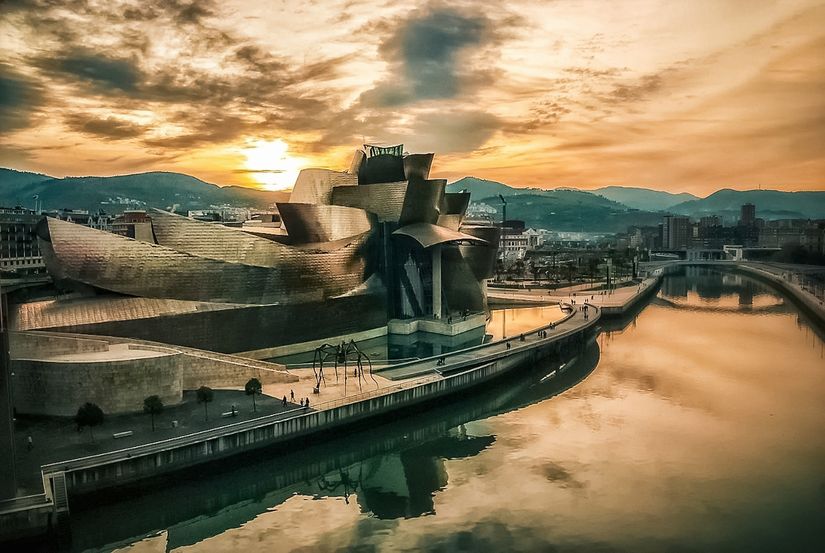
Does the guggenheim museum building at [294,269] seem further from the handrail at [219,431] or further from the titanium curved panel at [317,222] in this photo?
the handrail at [219,431]

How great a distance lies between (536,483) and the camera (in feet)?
66.1

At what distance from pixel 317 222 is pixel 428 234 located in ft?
26.5

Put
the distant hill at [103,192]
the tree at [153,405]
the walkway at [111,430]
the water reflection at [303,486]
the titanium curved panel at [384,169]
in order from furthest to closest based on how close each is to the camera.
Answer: the distant hill at [103,192] → the titanium curved panel at [384,169] → the tree at [153,405] → the walkway at [111,430] → the water reflection at [303,486]

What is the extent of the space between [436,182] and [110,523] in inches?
1230

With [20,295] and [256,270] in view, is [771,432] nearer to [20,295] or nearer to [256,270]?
[256,270]

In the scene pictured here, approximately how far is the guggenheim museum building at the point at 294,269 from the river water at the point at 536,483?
10.4 meters

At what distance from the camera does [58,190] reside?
13925 cm

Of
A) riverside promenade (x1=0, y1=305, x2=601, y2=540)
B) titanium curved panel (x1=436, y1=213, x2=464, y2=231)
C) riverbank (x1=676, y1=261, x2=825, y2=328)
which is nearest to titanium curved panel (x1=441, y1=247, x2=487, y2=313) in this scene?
titanium curved panel (x1=436, y1=213, x2=464, y2=231)

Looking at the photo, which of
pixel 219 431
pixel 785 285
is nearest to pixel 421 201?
pixel 219 431

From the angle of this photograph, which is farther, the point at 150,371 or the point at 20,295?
the point at 20,295

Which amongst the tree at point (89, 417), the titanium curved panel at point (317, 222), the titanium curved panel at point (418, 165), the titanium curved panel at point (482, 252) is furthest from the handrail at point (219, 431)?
the titanium curved panel at point (418, 165)

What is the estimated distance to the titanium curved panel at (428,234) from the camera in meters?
41.0

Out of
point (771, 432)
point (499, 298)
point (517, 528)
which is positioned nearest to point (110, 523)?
point (517, 528)

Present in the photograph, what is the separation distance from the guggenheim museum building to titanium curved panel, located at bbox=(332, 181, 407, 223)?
8 cm
